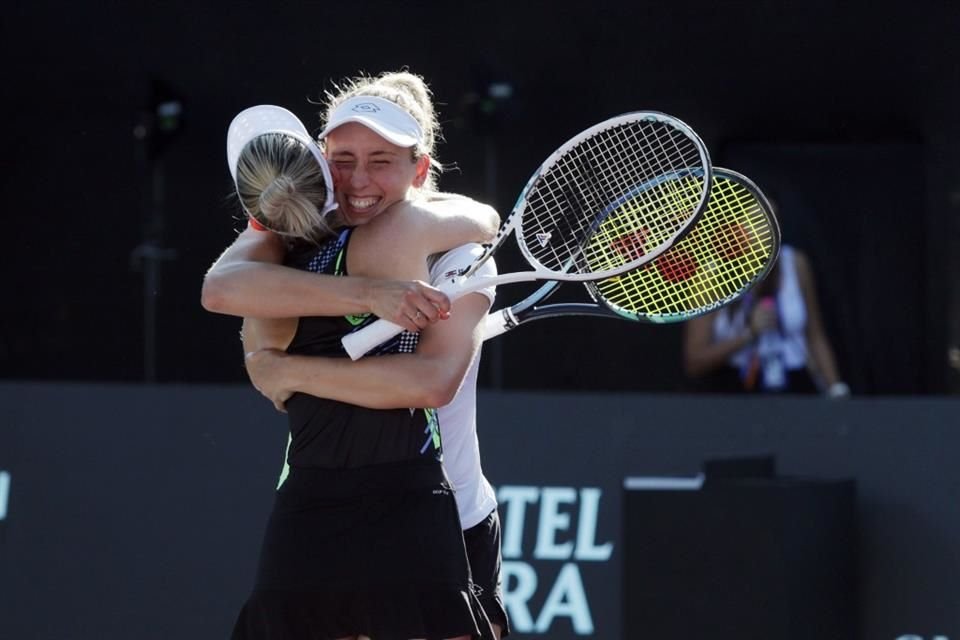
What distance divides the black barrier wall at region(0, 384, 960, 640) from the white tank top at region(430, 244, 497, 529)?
6.49ft

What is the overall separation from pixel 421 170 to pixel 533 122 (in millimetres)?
4543

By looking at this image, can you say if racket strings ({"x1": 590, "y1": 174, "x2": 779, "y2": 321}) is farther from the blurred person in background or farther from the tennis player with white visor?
the blurred person in background

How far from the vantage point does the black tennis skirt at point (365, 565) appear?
8.00ft

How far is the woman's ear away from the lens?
271 cm

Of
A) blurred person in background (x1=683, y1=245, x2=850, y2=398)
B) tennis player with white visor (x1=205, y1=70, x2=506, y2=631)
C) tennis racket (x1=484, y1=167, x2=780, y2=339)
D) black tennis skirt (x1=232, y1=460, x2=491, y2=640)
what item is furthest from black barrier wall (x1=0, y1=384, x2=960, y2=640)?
black tennis skirt (x1=232, y1=460, x2=491, y2=640)

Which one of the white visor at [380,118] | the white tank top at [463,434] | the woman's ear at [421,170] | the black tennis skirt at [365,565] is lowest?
the black tennis skirt at [365,565]

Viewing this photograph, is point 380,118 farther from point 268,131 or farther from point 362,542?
point 362,542

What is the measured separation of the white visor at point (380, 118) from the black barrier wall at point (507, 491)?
2309 mm

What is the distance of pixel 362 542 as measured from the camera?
245 cm

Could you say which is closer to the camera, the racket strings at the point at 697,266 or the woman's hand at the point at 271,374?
the woman's hand at the point at 271,374

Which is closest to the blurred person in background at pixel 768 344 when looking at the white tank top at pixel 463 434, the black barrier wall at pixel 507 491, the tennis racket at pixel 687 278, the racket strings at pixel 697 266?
the black barrier wall at pixel 507 491

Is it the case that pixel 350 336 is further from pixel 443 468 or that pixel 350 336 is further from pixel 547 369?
pixel 547 369

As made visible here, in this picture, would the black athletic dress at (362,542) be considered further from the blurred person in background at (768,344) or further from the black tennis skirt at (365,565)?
the blurred person in background at (768,344)

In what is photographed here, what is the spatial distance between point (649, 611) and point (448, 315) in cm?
214
